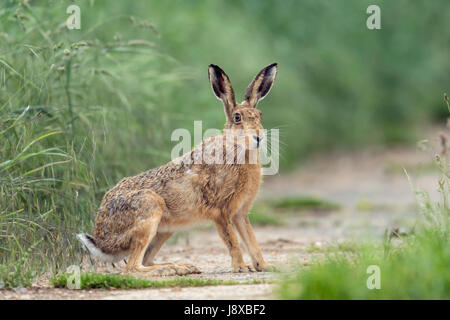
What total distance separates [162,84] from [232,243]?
4.92 m

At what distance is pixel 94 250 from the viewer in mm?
7172

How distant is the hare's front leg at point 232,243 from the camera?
728 centimetres

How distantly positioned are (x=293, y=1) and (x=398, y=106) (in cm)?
609

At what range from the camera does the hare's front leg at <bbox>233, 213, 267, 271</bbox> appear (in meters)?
7.36

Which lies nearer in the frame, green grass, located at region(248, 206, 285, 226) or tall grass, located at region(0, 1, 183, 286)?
tall grass, located at region(0, 1, 183, 286)

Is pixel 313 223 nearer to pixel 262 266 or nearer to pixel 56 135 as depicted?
pixel 262 266

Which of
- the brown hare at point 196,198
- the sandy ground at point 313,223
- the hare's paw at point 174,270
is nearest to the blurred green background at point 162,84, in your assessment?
the brown hare at point 196,198

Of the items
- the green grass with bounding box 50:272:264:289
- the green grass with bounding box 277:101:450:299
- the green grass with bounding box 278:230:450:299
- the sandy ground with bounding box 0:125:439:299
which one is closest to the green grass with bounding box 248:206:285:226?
the sandy ground with bounding box 0:125:439:299

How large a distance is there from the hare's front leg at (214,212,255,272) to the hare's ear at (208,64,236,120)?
3.12 feet

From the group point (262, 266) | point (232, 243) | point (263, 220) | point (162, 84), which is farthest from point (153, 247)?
point (263, 220)

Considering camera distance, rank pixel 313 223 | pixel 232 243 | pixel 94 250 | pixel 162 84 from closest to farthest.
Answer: pixel 94 250
pixel 232 243
pixel 162 84
pixel 313 223

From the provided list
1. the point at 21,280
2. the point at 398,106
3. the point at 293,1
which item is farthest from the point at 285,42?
the point at 21,280

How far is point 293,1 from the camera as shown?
818 inches

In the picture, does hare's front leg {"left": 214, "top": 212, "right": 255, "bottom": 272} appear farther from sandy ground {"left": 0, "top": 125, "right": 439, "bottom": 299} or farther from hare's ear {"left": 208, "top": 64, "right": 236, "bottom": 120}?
hare's ear {"left": 208, "top": 64, "right": 236, "bottom": 120}
